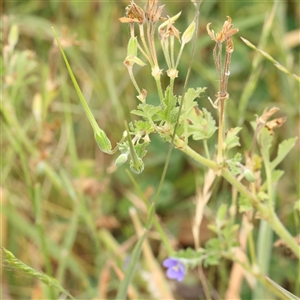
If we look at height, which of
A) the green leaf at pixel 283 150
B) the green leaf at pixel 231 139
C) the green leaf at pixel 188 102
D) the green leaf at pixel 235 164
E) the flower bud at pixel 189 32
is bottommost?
the green leaf at pixel 235 164

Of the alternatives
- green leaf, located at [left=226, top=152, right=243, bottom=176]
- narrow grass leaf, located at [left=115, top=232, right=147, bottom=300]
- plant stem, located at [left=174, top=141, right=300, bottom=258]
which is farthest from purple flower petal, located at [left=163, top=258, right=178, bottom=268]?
green leaf, located at [left=226, top=152, right=243, bottom=176]

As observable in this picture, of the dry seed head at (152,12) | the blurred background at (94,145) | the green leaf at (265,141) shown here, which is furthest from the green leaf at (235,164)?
the blurred background at (94,145)

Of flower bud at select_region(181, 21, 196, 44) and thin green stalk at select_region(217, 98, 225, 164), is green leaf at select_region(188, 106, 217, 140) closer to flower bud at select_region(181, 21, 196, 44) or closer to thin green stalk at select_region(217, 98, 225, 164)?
thin green stalk at select_region(217, 98, 225, 164)

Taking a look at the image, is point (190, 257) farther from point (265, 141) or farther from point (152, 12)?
point (152, 12)

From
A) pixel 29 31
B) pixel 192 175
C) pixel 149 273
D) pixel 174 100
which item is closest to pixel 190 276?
pixel 149 273

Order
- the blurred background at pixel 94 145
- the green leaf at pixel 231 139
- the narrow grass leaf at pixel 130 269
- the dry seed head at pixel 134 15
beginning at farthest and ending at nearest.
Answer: the blurred background at pixel 94 145
the narrow grass leaf at pixel 130 269
the green leaf at pixel 231 139
the dry seed head at pixel 134 15

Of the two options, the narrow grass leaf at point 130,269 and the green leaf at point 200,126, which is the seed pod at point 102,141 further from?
the narrow grass leaf at point 130,269

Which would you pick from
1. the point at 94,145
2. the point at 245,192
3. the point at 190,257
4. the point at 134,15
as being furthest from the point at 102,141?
the point at 94,145

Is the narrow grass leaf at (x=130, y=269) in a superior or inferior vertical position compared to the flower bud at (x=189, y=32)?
inferior
